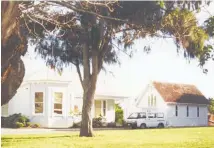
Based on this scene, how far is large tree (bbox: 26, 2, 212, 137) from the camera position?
17.2 ft

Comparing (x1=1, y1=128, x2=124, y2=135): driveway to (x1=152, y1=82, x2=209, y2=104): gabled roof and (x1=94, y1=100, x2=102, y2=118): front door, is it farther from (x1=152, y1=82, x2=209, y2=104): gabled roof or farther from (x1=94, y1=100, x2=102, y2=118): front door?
(x1=152, y1=82, x2=209, y2=104): gabled roof

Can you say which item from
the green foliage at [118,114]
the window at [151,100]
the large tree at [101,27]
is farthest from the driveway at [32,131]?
the window at [151,100]

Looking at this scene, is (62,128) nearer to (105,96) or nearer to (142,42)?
(105,96)

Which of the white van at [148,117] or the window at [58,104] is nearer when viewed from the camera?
the white van at [148,117]

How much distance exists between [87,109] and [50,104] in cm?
50

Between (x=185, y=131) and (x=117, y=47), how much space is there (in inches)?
58.1

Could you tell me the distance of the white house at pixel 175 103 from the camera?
5.71 meters

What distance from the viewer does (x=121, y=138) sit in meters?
6.01

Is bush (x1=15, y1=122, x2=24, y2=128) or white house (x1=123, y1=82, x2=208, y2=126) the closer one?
bush (x1=15, y1=122, x2=24, y2=128)

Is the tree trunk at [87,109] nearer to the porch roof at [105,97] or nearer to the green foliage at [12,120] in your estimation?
the porch roof at [105,97]

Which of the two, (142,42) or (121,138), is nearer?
(142,42)

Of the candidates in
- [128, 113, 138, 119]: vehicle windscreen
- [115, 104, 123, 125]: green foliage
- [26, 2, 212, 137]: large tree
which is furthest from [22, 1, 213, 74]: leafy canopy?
[128, 113, 138, 119]: vehicle windscreen

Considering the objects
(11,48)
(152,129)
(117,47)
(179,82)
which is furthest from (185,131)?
(11,48)

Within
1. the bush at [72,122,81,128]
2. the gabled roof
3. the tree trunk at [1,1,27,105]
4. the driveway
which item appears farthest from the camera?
the bush at [72,122,81,128]
